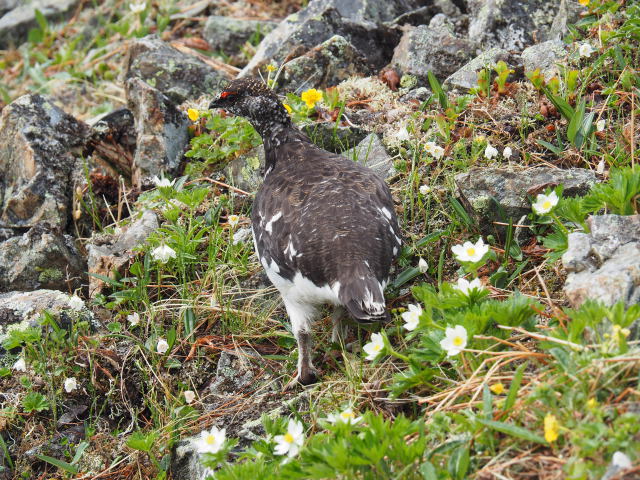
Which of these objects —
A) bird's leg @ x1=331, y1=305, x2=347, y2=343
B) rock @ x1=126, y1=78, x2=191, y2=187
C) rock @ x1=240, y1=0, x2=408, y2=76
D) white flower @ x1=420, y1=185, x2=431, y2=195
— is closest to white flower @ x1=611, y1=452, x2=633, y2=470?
bird's leg @ x1=331, y1=305, x2=347, y2=343

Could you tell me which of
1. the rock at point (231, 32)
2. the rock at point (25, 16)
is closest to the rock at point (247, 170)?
the rock at point (231, 32)

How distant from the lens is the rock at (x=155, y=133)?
21.5ft

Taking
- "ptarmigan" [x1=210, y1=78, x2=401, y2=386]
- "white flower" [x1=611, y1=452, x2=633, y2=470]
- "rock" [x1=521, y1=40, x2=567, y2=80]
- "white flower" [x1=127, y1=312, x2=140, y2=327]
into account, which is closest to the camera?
"white flower" [x1=611, y1=452, x2=633, y2=470]

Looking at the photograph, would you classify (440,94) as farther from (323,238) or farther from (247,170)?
(323,238)

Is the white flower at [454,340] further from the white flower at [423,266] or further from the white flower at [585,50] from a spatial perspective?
the white flower at [585,50]

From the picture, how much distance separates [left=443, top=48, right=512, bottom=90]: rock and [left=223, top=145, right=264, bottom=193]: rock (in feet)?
5.29

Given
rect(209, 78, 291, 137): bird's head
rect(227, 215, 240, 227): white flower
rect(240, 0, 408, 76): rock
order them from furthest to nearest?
rect(240, 0, 408, 76): rock, rect(209, 78, 291, 137): bird's head, rect(227, 215, 240, 227): white flower

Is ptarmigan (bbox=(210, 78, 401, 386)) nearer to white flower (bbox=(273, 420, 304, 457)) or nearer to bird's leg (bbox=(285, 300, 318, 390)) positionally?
bird's leg (bbox=(285, 300, 318, 390))

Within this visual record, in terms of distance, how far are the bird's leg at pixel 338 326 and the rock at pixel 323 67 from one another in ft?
8.97

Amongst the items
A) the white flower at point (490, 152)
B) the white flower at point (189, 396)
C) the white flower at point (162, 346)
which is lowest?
the white flower at point (189, 396)

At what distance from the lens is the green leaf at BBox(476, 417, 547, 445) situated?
3.05 m

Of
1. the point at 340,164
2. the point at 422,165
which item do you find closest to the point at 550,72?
the point at 422,165

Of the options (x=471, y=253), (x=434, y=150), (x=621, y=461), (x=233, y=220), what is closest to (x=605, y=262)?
(x=471, y=253)

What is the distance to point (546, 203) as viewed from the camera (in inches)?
161
